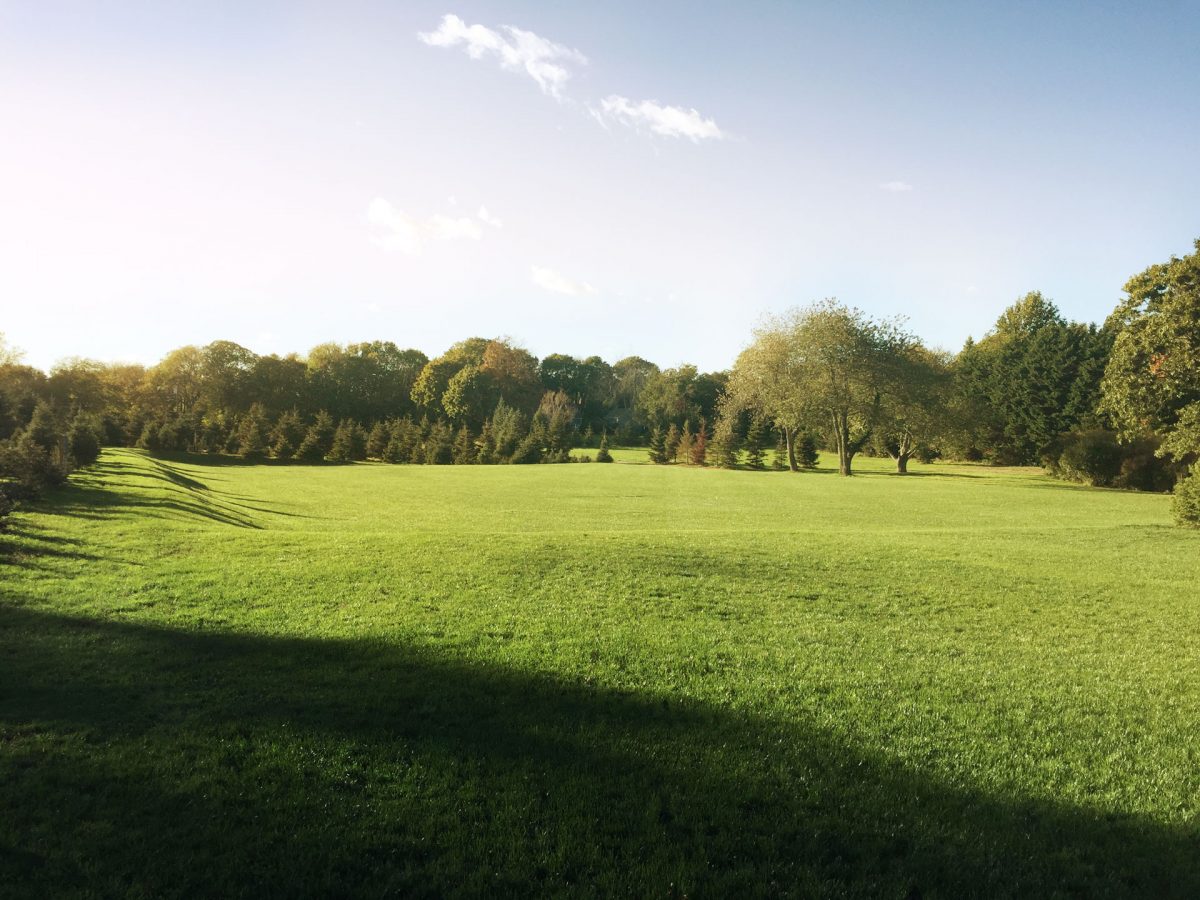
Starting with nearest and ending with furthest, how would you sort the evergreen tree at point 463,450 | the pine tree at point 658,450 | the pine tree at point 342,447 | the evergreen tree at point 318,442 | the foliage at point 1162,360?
1. the foliage at point 1162,360
2. the evergreen tree at point 318,442
3. the pine tree at point 342,447
4. the evergreen tree at point 463,450
5. the pine tree at point 658,450

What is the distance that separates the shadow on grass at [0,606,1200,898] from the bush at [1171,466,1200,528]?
79.2 ft

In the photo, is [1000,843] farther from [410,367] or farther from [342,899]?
[410,367]

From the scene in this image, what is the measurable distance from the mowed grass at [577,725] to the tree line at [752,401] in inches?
477

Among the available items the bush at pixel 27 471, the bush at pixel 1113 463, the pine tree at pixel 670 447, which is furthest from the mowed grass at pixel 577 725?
the pine tree at pixel 670 447

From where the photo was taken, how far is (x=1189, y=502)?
22016 mm

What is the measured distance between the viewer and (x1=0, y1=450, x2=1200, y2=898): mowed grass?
3740mm

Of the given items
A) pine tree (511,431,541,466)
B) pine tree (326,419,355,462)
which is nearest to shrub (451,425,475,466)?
pine tree (511,431,541,466)

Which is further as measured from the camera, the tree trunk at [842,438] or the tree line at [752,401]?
the tree trunk at [842,438]

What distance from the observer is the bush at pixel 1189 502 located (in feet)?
71.9

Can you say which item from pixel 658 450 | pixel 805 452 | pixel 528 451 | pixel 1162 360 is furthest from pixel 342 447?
pixel 1162 360

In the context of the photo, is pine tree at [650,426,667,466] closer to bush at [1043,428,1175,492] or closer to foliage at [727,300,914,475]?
foliage at [727,300,914,475]

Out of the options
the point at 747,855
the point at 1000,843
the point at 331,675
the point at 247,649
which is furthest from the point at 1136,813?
the point at 247,649

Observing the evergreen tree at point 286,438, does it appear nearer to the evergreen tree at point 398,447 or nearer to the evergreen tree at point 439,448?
the evergreen tree at point 398,447

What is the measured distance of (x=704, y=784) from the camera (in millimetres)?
4562
